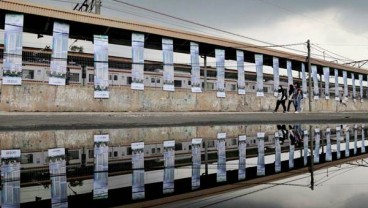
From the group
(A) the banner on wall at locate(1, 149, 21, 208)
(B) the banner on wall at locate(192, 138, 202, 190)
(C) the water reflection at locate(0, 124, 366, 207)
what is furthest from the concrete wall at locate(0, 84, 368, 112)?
(B) the banner on wall at locate(192, 138, 202, 190)

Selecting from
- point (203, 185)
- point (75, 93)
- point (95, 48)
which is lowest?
point (203, 185)

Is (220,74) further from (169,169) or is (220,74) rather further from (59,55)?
(169,169)

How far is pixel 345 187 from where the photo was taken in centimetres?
327

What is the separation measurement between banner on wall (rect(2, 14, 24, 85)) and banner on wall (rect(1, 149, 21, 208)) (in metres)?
10.5

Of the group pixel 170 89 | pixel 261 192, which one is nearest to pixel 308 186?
pixel 261 192

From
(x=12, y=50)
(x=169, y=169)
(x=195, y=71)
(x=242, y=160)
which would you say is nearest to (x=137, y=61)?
(x=195, y=71)

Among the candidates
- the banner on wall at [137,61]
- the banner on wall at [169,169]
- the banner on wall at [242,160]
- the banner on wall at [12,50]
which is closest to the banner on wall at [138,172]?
the banner on wall at [169,169]

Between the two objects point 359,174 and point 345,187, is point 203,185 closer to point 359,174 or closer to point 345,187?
point 345,187

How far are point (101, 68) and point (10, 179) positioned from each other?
48.5 ft

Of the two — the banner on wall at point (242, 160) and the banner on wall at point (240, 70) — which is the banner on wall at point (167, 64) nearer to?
the banner on wall at point (240, 70)

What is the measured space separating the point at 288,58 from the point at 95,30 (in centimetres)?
1685

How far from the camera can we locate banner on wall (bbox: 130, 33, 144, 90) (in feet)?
62.8

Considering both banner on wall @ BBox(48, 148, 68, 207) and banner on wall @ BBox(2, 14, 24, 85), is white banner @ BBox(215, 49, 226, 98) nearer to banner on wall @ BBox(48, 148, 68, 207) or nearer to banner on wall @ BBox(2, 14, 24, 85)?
banner on wall @ BBox(2, 14, 24, 85)

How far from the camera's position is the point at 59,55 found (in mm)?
16641
